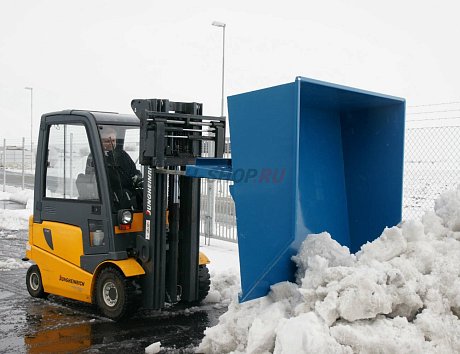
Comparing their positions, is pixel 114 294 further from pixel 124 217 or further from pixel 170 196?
pixel 170 196

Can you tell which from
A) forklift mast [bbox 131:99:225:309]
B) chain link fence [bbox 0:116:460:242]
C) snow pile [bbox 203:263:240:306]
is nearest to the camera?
forklift mast [bbox 131:99:225:309]

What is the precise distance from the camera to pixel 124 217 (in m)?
5.13

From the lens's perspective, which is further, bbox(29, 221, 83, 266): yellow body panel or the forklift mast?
bbox(29, 221, 83, 266): yellow body panel

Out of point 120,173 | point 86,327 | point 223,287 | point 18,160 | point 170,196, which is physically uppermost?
point 18,160

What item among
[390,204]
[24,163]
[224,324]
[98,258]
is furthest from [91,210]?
[24,163]

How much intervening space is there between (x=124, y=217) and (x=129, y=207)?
147 millimetres

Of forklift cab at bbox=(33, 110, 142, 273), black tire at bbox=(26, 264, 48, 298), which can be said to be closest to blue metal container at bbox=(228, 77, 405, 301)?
forklift cab at bbox=(33, 110, 142, 273)

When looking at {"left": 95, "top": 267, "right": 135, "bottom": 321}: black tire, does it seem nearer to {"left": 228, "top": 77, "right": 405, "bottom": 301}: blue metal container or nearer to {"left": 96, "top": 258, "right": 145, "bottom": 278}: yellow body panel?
{"left": 96, "top": 258, "right": 145, "bottom": 278}: yellow body panel

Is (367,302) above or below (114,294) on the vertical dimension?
above

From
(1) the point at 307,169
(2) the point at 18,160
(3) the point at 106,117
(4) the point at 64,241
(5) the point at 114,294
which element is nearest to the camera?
(1) the point at 307,169

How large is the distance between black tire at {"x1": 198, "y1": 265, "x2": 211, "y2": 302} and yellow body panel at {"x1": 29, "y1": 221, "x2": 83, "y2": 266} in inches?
46.4

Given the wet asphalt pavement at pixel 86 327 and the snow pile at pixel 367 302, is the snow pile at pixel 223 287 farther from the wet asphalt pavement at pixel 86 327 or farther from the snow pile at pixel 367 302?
the snow pile at pixel 367 302

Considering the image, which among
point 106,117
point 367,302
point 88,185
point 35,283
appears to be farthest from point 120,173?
point 367,302

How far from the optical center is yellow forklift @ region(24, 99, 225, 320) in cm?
504
